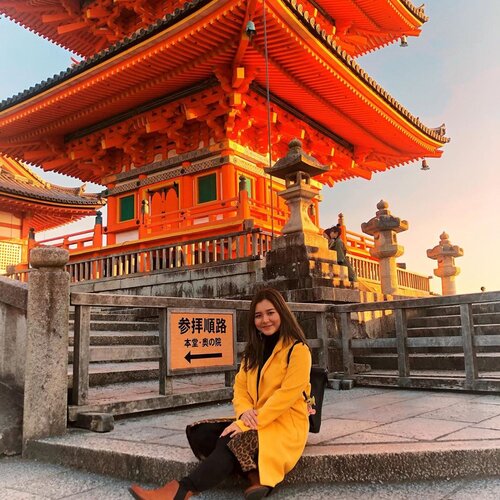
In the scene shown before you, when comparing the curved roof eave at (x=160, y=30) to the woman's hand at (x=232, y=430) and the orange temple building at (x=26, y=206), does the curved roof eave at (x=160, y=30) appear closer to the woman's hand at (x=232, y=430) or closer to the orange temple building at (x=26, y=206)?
the orange temple building at (x=26, y=206)

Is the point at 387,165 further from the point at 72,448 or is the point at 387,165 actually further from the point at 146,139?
the point at 72,448

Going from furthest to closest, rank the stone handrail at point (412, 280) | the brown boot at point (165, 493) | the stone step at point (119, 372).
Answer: the stone handrail at point (412, 280), the stone step at point (119, 372), the brown boot at point (165, 493)

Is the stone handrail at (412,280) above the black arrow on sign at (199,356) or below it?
above

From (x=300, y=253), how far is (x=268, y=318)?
17.0 feet

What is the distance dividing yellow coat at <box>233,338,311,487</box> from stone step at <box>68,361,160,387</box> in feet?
10.0

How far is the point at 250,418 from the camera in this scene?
9.81 ft

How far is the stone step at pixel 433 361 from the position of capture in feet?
25.1

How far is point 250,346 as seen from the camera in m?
3.47

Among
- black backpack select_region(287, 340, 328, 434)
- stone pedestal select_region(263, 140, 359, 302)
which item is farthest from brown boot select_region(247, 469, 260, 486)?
stone pedestal select_region(263, 140, 359, 302)

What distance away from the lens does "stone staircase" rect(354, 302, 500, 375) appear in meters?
7.83

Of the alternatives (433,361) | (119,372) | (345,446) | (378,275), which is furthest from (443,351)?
(345,446)

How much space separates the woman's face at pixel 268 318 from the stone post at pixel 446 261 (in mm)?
13067

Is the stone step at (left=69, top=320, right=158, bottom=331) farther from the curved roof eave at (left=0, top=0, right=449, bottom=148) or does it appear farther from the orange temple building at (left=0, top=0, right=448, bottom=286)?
the curved roof eave at (left=0, top=0, right=449, bottom=148)

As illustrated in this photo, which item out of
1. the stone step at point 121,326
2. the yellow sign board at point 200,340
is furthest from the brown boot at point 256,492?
the stone step at point 121,326
